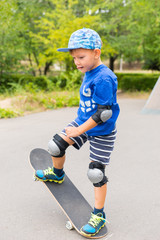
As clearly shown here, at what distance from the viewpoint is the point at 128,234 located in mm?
2240

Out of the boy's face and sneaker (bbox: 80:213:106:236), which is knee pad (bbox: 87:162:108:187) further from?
the boy's face

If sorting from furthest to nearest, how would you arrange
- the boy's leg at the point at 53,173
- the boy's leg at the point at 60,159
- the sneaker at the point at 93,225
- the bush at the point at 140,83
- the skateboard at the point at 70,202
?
the bush at the point at 140,83 < the boy's leg at the point at 53,173 < the boy's leg at the point at 60,159 < the skateboard at the point at 70,202 < the sneaker at the point at 93,225

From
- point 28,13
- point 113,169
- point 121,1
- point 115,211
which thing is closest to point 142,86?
point 121,1

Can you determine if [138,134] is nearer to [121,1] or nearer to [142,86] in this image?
[142,86]

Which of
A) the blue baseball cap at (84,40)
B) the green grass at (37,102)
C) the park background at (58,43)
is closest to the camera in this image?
the blue baseball cap at (84,40)

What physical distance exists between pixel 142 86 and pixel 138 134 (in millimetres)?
10812

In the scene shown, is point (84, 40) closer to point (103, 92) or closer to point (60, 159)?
point (103, 92)

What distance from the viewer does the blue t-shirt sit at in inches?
79.0

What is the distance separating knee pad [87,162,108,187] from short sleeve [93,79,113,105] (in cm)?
51

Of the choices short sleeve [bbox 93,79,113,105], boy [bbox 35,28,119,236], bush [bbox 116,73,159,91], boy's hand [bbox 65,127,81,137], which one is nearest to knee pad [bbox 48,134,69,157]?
boy [bbox 35,28,119,236]

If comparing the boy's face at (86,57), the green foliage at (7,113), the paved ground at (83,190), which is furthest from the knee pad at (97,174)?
the green foliage at (7,113)

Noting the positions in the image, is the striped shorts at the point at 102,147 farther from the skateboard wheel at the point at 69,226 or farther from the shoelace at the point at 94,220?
the skateboard wheel at the point at 69,226

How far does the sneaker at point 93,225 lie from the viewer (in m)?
2.12

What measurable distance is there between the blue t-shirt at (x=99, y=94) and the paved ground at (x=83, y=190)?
90 cm
